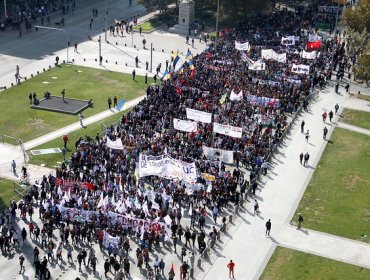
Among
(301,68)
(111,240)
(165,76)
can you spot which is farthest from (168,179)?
(301,68)

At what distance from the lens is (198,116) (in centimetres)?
6084

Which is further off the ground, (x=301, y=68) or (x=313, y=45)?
(x=313, y=45)

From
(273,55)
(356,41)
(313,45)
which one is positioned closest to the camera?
(273,55)

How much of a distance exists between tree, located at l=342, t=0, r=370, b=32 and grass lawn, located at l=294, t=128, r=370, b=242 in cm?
2605

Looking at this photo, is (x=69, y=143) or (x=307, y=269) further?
(x=69, y=143)

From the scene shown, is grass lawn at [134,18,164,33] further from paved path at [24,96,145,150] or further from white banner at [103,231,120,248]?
white banner at [103,231,120,248]

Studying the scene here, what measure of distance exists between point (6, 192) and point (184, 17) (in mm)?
56081

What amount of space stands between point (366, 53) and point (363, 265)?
37735 mm

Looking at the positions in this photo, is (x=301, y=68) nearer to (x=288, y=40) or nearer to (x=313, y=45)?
(x=313, y=45)

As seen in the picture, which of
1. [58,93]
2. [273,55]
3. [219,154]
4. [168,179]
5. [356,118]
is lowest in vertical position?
[58,93]

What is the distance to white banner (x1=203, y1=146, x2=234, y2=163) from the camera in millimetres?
56719

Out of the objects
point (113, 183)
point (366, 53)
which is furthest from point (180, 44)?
point (113, 183)

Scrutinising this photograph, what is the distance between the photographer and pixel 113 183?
51.2 m

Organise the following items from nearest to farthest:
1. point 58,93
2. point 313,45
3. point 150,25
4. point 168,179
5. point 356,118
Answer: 1. point 168,179
2. point 356,118
3. point 58,93
4. point 313,45
5. point 150,25
